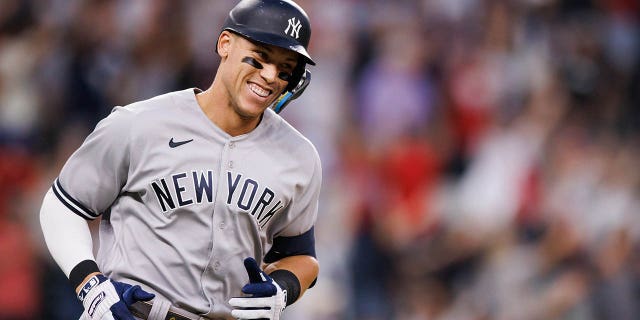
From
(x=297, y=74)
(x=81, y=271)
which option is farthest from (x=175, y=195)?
(x=297, y=74)

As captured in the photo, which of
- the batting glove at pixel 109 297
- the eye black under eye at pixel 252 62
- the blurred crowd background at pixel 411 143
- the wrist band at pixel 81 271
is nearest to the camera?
the batting glove at pixel 109 297

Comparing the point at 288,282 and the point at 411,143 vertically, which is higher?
the point at 411,143

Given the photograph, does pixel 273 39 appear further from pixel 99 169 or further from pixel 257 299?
pixel 257 299

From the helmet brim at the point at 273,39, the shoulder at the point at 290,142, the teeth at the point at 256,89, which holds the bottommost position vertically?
the shoulder at the point at 290,142

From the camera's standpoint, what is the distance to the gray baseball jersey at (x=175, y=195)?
3543mm

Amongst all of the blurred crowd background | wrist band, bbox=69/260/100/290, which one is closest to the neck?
wrist band, bbox=69/260/100/290

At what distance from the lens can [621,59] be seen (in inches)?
344

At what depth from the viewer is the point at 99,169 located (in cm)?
355

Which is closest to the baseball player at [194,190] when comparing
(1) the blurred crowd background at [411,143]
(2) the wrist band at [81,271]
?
(2) the wrist band at [81,271]

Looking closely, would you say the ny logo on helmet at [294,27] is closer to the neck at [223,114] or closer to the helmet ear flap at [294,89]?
the helmet ear flap at [294,89]

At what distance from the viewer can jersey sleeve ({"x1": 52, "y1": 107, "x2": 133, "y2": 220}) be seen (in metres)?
3.53

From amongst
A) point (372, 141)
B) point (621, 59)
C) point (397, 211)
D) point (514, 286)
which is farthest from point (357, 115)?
point (621, 59)

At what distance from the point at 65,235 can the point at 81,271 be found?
166 mm

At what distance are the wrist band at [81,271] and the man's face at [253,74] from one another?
0.72 meters
